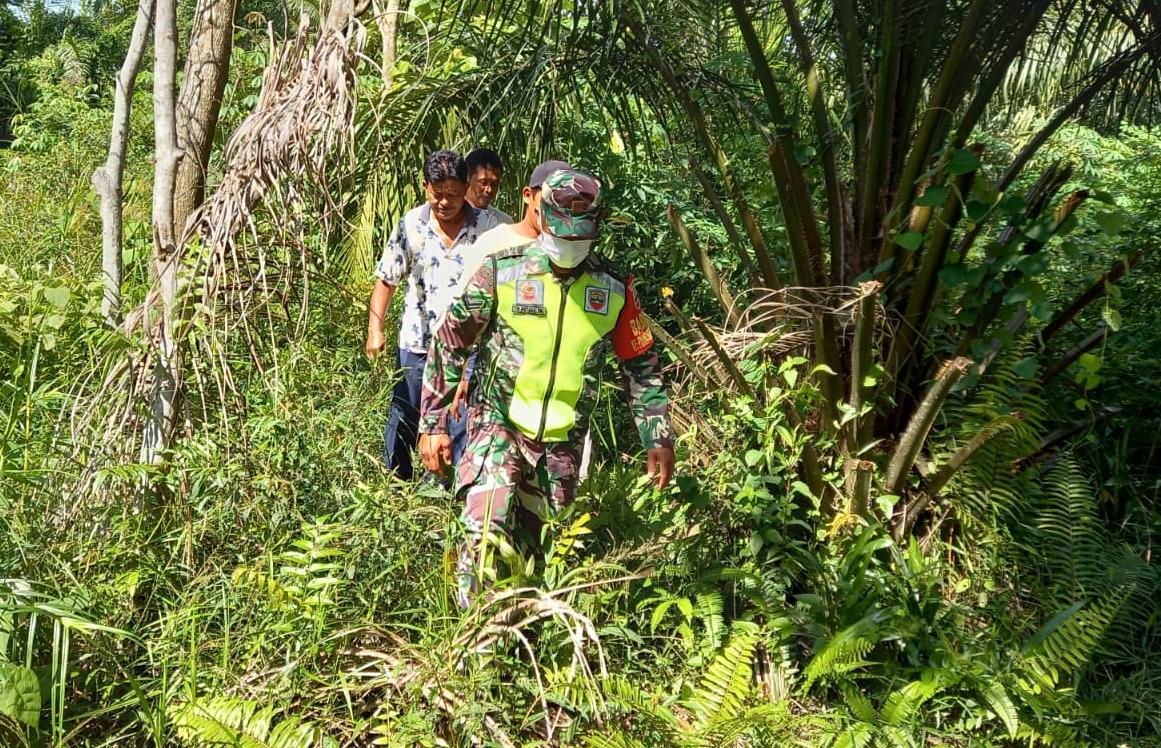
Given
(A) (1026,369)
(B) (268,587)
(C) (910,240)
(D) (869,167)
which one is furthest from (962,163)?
(B) (268,587)

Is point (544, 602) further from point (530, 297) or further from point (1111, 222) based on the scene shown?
point (1111, 222)

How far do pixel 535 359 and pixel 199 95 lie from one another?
1.67 m

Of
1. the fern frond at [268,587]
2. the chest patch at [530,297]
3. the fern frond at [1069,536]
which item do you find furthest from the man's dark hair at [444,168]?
the fern frond at [1069,536]

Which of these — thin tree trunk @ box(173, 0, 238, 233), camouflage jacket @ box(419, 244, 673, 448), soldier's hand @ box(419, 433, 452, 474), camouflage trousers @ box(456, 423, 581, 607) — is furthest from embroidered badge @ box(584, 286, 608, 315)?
thin tree trunk @ box(173, 0, 238, 233)

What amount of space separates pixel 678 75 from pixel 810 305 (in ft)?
4.46

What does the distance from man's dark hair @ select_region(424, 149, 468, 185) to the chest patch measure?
48.3 inches

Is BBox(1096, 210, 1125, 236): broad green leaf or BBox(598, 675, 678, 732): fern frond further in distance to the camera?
BBox(1096, 210, 1125, 236): broad green leaf

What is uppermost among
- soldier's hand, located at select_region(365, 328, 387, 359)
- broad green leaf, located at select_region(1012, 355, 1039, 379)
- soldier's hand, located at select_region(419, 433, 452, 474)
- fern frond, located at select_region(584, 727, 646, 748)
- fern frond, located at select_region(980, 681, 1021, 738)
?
broad green leaf, located at select_region(1012, 355, 1039, 379)

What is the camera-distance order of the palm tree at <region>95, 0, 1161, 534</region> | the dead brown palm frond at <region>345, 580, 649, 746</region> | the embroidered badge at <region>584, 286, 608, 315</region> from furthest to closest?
the palm tree at <region>95, 0, 1161, 534</region>, the embroidered badge at <region>584, 286, 608, 315</region>, the dead brown palm frond at <region>345, 580, 649, 746</region>

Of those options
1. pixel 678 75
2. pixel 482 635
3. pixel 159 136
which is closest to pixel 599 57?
pixel 678 75

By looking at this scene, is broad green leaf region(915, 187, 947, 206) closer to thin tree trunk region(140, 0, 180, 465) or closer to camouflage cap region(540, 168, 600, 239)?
camouflage cap region(540, 168, 600, 239)

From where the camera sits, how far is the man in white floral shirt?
173 inches

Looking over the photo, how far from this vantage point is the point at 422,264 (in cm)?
445

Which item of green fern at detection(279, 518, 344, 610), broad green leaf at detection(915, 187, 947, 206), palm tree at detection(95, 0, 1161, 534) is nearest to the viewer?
green fern at detection(279, 518, 344, 610)
